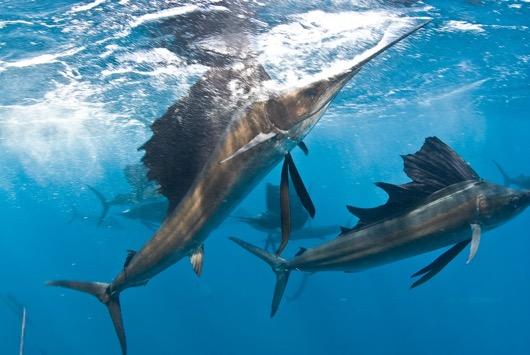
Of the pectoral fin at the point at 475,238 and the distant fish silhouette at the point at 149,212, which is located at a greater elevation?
the pectoral fin at the point at 475,238

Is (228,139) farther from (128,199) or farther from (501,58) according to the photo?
(501,58)

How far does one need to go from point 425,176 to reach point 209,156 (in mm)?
1860

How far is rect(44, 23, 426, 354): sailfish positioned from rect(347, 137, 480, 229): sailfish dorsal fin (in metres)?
1.05

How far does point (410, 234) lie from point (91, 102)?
13820mm

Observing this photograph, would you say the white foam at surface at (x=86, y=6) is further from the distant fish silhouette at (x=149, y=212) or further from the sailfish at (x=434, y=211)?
the distant fish silhouette at (x=149, y=212)

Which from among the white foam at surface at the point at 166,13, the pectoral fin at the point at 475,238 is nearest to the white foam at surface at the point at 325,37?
the white foam at surface at the point at 166,13

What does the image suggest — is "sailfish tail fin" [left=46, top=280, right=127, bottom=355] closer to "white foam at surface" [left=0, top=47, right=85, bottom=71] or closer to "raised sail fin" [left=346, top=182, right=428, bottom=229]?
"raised sail fin" [left=346, top=182, right=428, bottom=229]

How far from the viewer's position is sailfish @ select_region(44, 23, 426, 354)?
8.57 feet

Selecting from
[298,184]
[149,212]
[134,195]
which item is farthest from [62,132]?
[298,184]

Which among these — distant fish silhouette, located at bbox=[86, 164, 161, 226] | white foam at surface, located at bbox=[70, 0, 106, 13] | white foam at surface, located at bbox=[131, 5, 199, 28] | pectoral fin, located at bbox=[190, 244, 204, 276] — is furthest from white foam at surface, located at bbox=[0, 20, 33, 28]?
distant fish silhouette, located at bbox=[86, 164, 161, 226]

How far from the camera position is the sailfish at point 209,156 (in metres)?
2.61

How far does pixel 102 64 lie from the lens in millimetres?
10617

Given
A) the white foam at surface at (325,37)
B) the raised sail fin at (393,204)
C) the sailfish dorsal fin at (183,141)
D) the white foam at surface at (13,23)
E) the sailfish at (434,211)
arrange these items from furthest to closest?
the white foam at surface at (325,37)
the white foam at surface at (13,23)
the raised sail fin at (393,204)
the sailfish at (434,211)
the sailfish dorsal fin at (183,141)

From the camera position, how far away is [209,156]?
10.1 feet
